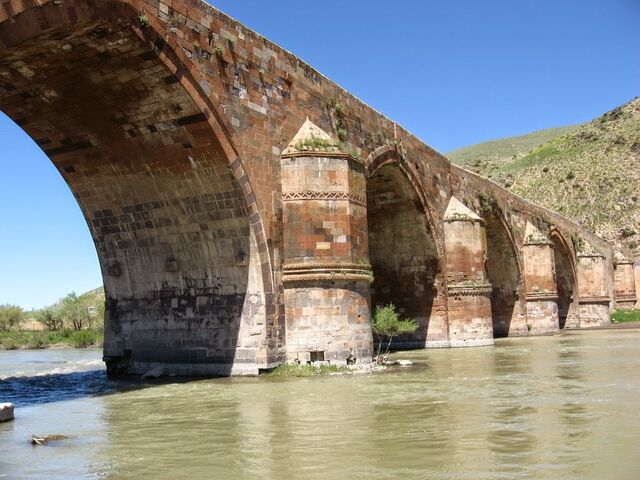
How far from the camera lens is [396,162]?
68.7ft

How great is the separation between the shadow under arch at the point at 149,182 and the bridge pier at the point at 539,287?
811 inches

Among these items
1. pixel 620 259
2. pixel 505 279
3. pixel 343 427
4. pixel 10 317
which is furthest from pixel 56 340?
pixel 620 259

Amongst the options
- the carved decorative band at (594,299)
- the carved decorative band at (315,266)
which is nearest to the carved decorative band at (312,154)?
the carved decorative band at (315,266)

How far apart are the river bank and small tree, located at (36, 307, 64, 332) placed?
9237 mm

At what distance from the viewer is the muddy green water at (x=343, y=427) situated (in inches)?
237

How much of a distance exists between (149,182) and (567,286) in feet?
103

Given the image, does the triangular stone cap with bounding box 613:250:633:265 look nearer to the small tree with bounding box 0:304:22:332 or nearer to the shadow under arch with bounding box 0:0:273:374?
the shadow under arch with bounding box 0:0:273:374

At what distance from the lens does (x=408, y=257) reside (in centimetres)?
2392

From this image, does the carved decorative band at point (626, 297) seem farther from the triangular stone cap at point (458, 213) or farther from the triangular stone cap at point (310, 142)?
the triangular stone cap at point (310, 142)

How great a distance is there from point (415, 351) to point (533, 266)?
12054 millimetres

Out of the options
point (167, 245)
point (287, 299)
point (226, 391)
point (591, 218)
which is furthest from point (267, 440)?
point (591, 218)

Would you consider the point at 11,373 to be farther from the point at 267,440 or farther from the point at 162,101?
the point at 267,440

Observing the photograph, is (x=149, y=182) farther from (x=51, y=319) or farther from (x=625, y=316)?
(x=51, y=319)

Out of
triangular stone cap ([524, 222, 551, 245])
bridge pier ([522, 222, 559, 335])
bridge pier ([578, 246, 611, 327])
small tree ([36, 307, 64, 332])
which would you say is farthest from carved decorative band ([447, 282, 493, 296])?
small tree ([36, 307, 64, 332])
